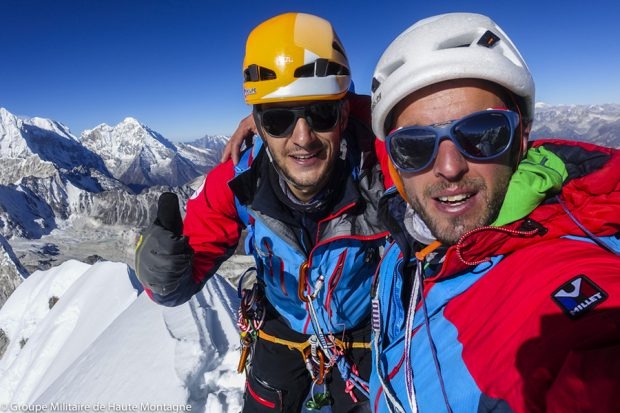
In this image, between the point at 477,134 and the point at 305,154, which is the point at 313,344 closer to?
the point at 305,154

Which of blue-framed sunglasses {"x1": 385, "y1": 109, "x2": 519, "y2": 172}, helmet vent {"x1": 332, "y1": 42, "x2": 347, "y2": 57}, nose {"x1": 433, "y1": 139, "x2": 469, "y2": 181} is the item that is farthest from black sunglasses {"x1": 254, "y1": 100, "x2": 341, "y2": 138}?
nose {"x1": 433, "y1": 139, "x2": 469, "y2": 181}

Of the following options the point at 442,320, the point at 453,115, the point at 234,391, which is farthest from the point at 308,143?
the point at 234,391

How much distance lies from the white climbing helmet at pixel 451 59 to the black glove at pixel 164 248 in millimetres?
2179

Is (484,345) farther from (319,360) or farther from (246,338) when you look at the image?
(246,338)

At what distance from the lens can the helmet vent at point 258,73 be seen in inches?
153

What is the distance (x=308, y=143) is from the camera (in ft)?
12.0

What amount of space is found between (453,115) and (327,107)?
1.67 metres

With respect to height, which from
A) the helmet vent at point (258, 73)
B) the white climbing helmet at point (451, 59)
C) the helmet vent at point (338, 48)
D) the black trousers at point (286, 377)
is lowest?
the black trousers at point (286, 377)

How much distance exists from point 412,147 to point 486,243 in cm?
91

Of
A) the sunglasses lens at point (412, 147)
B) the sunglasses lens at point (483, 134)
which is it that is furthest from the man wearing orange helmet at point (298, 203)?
the sunglasses lens at point (483, 134)

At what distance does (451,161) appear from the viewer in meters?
2.49

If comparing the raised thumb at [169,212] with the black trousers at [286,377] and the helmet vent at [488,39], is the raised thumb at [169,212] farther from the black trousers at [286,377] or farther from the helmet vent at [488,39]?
the helmet vent at [488,39]

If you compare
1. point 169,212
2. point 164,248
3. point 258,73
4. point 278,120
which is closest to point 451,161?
point 278,120

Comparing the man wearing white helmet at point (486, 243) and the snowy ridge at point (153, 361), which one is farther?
the snowy ridge at point (153, 361)
